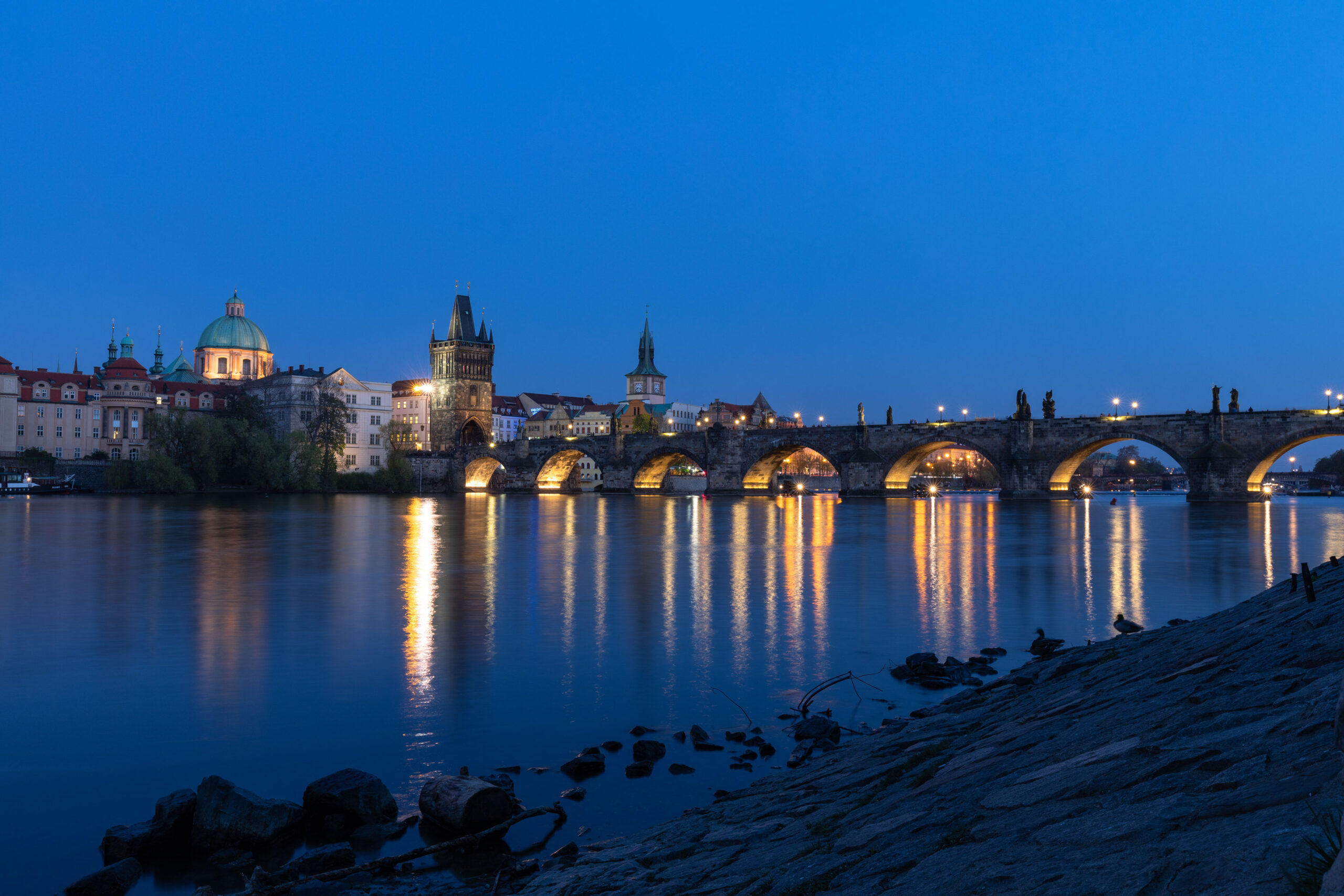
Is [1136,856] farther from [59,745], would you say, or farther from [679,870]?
[59,745]

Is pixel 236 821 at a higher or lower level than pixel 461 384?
lower

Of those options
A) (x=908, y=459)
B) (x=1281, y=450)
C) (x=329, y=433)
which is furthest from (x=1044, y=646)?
(x=329, y=433)

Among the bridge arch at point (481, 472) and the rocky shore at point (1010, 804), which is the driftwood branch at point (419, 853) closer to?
the rocky shore at point (1010, 804)

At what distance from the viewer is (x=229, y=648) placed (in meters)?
13.0

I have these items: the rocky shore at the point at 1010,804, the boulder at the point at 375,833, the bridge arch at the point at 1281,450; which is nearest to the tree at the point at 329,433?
the bridge arch at the point at 1281,450

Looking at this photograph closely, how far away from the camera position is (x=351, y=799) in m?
6.75

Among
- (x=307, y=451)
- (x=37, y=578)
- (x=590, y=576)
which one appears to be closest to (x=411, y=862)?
(x=590, y=576)

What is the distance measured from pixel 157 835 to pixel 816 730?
5.31 metres

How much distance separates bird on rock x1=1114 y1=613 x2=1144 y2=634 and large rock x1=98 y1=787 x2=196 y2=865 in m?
11.5

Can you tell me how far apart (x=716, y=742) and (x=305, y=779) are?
3514mm

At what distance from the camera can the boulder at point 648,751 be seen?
317 inches

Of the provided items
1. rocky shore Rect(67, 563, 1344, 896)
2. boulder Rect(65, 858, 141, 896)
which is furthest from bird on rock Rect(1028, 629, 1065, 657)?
boulder Rect(65, 858, 141, 896)

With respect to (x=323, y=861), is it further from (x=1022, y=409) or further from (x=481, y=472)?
(x=481, y=472)

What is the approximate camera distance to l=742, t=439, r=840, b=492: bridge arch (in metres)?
79.8
